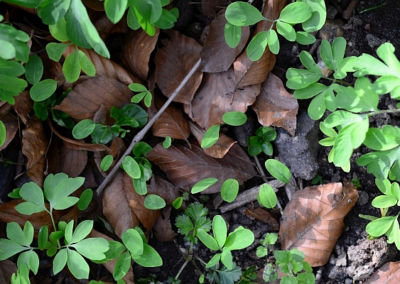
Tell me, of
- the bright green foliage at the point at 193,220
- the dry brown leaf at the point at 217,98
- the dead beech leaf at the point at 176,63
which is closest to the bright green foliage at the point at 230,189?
the bright green foliage at the point at 193,220

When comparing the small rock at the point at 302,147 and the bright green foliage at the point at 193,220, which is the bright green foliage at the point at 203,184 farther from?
the small rock at the point at 302,147

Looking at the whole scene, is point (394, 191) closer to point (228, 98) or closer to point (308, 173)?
point (308, 173)

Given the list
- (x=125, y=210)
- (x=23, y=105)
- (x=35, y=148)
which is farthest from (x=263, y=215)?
(x=23, y=105)

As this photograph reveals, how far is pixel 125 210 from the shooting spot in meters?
1.93

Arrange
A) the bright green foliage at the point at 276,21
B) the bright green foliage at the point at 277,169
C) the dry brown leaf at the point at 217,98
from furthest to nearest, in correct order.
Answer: the dry brown leaf at the point at 217,98
the bright green foliage at the point at 277,169
the bright green foliage at the point at 276,21

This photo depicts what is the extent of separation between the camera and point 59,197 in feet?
5.74

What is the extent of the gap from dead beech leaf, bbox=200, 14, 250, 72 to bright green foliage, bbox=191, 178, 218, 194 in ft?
1.49

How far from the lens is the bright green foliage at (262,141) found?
196 cm

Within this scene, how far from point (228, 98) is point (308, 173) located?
450 millimetres

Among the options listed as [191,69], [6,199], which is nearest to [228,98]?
[191,69]

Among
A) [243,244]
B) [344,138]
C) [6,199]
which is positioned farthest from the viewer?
[6,199]

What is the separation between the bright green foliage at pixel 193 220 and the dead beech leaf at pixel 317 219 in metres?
0.33

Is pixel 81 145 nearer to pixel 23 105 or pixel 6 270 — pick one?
pixel 23 105

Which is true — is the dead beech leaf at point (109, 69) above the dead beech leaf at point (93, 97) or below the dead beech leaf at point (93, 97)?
above
